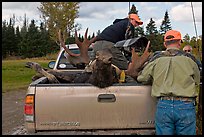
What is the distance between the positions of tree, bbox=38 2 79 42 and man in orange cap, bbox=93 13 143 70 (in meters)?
27.0

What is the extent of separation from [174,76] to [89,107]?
3.77ft

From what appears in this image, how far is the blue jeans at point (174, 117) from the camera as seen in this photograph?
4.34 meters

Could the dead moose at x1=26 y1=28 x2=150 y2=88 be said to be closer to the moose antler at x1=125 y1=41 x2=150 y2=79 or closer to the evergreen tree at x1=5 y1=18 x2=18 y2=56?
the moose antler at x1=125 y1=41 x2=150 y2=79

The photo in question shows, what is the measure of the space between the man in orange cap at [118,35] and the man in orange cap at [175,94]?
1.74 meters

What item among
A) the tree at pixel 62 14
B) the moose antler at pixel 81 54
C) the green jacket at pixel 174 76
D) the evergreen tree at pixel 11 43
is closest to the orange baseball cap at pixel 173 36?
the green jacket at pixel 174 76

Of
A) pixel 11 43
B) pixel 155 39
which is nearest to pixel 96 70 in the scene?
pixel 155 39

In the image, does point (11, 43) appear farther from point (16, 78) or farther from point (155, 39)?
point (155, 39)

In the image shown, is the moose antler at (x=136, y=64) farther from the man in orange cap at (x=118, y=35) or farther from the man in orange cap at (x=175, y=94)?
the man in orange cap at (x=175, y=94)

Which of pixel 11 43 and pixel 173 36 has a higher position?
pixel 11 43

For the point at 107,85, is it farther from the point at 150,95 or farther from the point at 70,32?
the point at 70,32

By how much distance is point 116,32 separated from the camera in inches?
260

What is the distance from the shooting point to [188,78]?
441 centimetres

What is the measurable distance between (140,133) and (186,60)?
3.67 ft

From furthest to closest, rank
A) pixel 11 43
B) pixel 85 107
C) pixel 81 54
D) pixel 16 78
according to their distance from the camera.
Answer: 1. pixel 11 43
2. pixel 16 78
3. pixel 81 54
4. pixel 85 107
